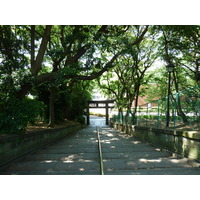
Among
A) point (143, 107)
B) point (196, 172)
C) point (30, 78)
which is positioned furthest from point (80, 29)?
point (196, 172)

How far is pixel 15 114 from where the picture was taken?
5871 mm

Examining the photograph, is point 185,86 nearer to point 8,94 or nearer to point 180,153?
point 180,153

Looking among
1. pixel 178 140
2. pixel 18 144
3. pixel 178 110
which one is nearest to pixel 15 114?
pixel 18 144

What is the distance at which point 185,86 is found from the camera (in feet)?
58.6

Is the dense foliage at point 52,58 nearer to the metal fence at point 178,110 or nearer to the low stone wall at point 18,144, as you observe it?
the low stone wall at point 18,144

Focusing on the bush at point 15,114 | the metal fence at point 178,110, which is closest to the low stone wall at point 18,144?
the bush at point 15,114

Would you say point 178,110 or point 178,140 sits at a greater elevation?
point 178,110

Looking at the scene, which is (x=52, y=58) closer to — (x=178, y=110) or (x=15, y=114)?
(x=15, y=114)

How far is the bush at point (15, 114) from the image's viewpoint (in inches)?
223

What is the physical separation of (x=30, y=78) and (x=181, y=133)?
19.3 ft

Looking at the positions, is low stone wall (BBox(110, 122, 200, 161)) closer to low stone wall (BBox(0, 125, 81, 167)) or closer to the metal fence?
the metal fence

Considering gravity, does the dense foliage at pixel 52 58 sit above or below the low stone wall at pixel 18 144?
above

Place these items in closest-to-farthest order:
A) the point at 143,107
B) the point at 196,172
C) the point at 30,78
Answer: the point at 196,172 < the point at 30,78 < the point at 143,107

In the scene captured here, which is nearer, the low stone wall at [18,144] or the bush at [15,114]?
the low stone wall at [18,144]
